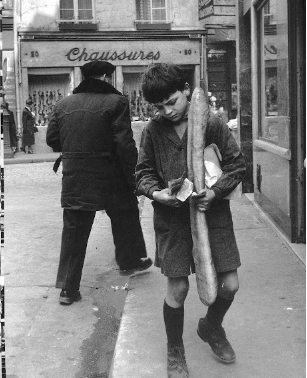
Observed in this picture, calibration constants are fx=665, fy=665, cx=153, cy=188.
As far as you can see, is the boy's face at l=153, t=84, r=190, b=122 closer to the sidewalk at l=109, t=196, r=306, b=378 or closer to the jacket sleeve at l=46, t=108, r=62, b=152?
the sidewalk at l=109, t=196, r=306, b=378

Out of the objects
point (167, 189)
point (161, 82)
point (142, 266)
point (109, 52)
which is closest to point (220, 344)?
point (167, 189)

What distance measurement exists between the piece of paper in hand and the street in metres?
1.35

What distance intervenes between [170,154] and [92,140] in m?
1.64

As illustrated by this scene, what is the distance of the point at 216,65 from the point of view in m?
25.8

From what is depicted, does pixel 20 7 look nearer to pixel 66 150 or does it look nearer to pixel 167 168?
pixel 66 150

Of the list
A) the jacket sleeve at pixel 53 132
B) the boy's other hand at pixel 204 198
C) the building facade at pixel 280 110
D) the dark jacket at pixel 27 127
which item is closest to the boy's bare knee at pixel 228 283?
the boy's other hand at pixel 204 198

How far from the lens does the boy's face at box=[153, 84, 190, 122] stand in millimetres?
3193

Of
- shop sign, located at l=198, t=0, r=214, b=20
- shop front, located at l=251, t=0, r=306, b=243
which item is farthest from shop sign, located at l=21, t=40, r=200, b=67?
shop front, located at l=251, t=0, r=306, b=243

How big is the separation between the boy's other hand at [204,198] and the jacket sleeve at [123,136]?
1.79 metres

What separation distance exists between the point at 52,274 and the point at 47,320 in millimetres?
1247

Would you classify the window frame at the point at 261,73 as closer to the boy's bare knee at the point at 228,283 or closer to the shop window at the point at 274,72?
the shop window at the point at 274,72

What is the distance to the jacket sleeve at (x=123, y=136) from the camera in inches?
191

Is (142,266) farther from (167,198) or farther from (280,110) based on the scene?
(167,198)

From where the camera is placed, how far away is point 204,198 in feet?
10.2
